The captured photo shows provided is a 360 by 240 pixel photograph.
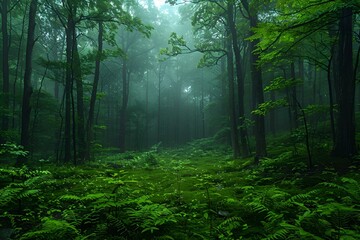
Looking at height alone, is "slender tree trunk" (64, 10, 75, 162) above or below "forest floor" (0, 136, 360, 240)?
above

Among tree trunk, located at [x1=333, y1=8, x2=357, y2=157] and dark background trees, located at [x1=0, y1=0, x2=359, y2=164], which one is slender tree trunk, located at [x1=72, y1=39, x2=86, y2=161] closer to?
dark background trees, located at [x1=0, y1=0, x2=359, y2=164]

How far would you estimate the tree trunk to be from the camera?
26.0ft

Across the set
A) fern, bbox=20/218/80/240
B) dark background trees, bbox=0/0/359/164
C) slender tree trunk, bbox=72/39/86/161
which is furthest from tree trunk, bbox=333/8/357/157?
slender tree trunk, bbox=72/39/86/161

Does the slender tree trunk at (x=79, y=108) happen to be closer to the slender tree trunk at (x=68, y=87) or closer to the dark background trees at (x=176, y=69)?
the dark background trees at (x=176, y=69)

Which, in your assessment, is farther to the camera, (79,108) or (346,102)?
(79,108)

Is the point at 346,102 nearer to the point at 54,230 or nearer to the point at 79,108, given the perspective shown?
the point at 54,230

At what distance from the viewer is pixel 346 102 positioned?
800 centimetres

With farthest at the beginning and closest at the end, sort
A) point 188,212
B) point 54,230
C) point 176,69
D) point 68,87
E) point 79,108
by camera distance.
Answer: point 176,69, point 79,108, point 68,87, point 188,212, point 54,230

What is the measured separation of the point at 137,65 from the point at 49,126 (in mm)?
14297

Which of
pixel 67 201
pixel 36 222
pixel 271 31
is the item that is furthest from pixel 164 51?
pixel 36 222

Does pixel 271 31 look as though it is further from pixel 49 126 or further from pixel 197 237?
pixel 49 126

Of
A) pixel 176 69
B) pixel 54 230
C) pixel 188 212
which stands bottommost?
pixel 188 212

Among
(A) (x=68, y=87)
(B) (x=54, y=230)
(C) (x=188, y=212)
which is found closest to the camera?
(B) (x=54, y=230)

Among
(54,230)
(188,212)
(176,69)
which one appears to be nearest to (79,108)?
(188,212)
